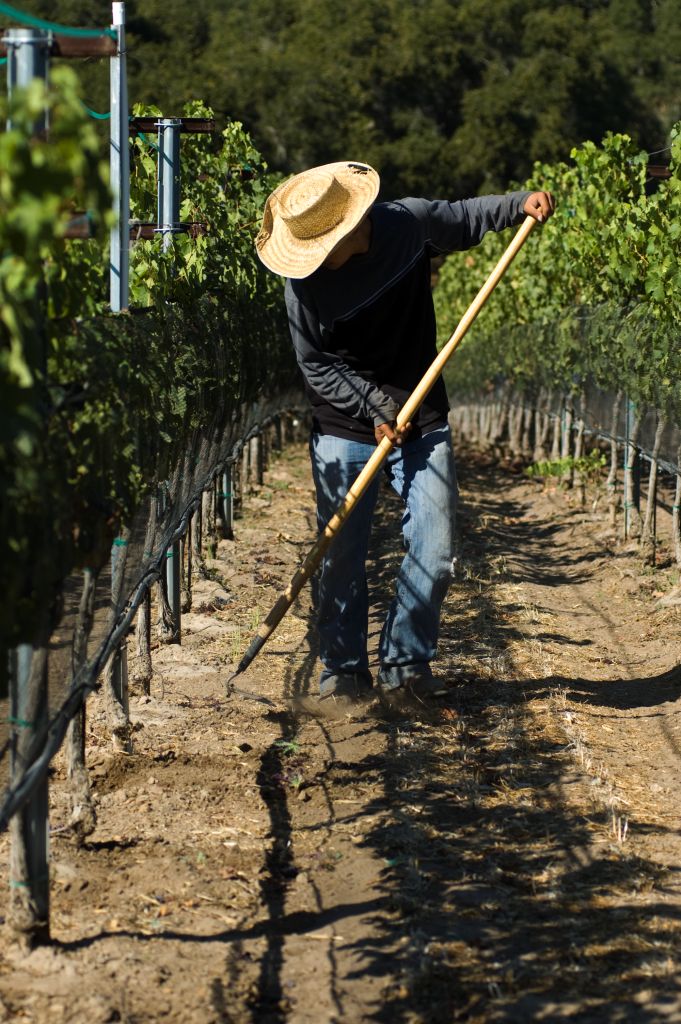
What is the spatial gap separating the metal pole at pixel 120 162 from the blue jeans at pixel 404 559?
0.96 meters

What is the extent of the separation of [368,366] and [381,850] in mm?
1947

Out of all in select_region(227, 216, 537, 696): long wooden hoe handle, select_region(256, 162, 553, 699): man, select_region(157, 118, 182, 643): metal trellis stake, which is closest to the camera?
Result: select_region(227, 216, 537, 696): long wooden hoe handle

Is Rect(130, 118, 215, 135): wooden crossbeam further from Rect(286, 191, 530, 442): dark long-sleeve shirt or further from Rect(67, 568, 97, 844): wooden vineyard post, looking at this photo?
Rect(67, 568, 97, 844): wooden vineyard post

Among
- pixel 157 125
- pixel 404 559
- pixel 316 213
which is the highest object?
pixel 157 125

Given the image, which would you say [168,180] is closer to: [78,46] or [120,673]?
[120,673]

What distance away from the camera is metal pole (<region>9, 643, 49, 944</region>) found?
3.45 meters

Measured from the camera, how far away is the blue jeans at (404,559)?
5.39 meters

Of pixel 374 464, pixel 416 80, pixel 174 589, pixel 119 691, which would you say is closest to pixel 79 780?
pixel 119 691

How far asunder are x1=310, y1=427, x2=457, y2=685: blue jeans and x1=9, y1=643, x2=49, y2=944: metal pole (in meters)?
2.11

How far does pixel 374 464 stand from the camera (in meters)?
5.10

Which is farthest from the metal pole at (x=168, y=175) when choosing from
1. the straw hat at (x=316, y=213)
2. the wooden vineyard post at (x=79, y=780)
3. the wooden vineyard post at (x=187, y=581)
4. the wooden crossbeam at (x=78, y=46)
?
the wooden vineyard post at (x=79, y=780)

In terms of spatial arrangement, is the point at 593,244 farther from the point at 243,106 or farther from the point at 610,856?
the point at 243,106

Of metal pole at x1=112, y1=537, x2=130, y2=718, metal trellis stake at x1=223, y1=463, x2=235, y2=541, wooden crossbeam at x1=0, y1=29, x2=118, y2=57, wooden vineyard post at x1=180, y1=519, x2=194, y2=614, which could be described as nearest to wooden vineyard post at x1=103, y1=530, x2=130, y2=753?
metal pole at x1=112, y1=537, x2=130, y2=718

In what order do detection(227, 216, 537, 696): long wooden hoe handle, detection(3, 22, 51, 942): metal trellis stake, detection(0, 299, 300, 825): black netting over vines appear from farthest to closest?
1. detection(227, 216, 537, 696): long wooden hoe handle
2. detection(3, 22, 51, 942): metal trellis stake
3. detection(0, 299, 300, 825): black netting over vines
